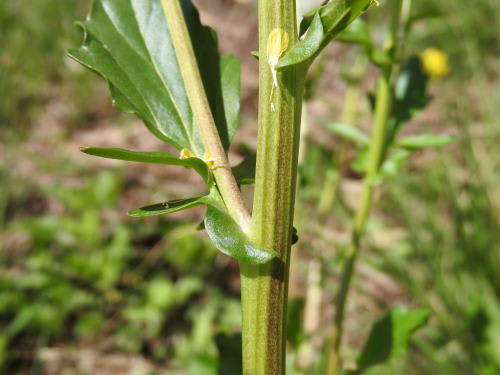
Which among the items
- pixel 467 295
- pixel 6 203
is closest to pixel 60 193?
pixel 6 203

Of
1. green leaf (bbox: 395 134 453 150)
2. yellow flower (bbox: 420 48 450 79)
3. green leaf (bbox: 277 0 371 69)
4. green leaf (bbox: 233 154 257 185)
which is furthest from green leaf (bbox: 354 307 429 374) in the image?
yellow flower (bbox: 420 48 450 79)

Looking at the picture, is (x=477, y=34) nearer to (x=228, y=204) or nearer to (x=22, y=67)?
(x=22, y=67)

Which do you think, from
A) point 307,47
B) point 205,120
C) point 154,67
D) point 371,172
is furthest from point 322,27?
point 371,172

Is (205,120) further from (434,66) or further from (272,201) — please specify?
(434,66)

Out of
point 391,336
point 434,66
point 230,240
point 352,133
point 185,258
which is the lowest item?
point 185,258

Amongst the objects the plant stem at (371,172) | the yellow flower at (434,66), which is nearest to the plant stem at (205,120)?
the plant stem at (371,172)

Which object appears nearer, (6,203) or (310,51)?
(310,51)

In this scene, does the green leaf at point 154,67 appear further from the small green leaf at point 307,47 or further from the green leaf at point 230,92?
the small green leaf at point 307,47

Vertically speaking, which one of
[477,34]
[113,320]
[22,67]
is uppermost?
[477,34]
